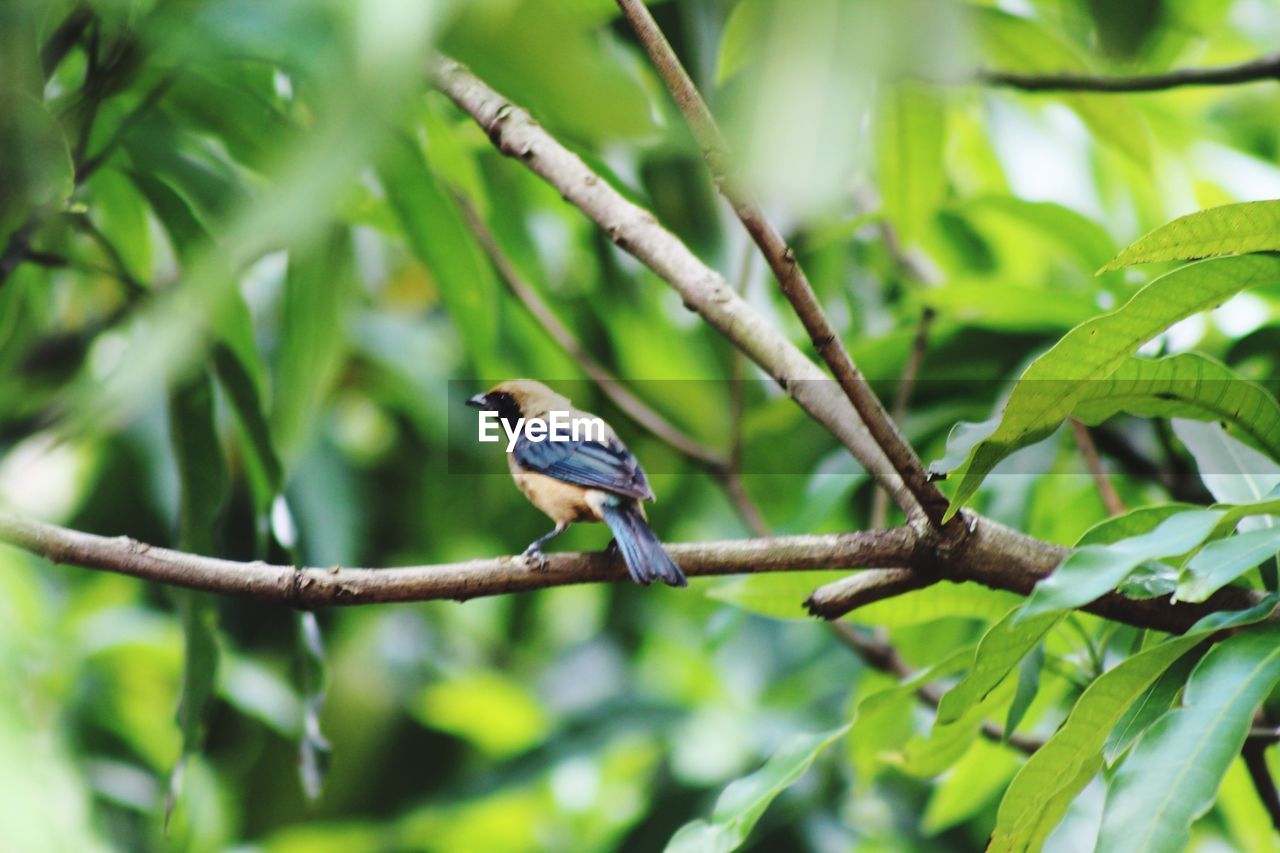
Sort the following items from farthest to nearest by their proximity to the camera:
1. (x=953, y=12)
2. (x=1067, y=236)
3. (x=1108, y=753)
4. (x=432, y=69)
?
(x=1067, y=236), (x=432, y=69), (x=1108, y=753), (x=953, y=12)

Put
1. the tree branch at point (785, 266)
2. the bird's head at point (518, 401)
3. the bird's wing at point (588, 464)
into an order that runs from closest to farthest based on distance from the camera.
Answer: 1. the tree branch at point (785, 266)
2. the bird's wing at point (588, 464)
3. the bird's head at point (518, 401)

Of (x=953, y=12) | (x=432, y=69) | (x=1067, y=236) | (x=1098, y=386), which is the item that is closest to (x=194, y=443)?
(x=432, y=69)

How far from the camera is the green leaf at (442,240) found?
4.87ft

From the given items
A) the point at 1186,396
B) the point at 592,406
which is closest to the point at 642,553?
the point at 1186,396

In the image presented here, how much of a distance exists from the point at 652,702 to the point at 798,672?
33 cm

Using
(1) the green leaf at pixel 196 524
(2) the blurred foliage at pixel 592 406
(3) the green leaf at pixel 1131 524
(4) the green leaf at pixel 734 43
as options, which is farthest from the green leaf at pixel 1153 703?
(1) the green leaf at pixel 196 524

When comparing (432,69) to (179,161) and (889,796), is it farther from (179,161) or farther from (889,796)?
(889,796)

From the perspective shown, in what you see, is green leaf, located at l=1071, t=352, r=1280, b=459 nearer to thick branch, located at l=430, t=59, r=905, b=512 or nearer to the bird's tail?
thick branch, located at l=430, t=59, r=905, b=512

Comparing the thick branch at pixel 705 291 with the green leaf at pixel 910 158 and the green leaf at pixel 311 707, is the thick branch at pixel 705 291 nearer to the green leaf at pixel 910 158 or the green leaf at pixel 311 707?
the green leaf at pixel 311 707

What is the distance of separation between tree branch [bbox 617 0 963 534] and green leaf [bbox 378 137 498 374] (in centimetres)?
59

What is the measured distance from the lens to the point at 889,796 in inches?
103

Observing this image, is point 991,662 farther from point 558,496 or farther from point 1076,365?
point 558,496

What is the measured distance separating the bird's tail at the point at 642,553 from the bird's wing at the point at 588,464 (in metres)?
0.07

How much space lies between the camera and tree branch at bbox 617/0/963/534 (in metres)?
0.90
